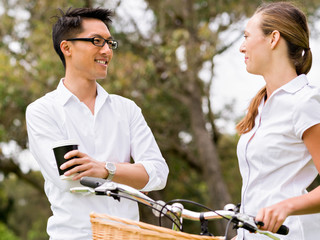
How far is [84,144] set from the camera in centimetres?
312

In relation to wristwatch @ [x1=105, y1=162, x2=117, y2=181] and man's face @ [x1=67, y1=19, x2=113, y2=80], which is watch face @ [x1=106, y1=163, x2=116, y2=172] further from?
man's face @ [x1=67, y1=19, x2=113, y2=80]

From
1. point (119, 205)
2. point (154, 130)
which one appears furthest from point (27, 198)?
point (119, 205)

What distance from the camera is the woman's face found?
2707mm

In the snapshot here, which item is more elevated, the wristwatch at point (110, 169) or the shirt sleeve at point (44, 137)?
the shirt sleeve at point (44, 137)

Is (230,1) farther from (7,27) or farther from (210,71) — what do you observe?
(7,27)

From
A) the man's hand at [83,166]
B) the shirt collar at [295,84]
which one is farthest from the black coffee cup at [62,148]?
the shirt collar at [295,84]

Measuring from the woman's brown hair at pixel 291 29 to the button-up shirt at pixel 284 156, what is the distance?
11cm

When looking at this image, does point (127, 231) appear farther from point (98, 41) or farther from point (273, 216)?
point (98, 41)

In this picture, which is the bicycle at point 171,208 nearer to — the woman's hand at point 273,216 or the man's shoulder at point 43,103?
the woman's hand at point 273,216

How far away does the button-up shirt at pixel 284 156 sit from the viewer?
246cm

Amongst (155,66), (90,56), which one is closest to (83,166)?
(90,56)

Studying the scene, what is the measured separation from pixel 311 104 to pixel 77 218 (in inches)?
53.8

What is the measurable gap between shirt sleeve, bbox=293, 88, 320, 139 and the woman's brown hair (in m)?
0.27

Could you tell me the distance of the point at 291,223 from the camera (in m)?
2.48
